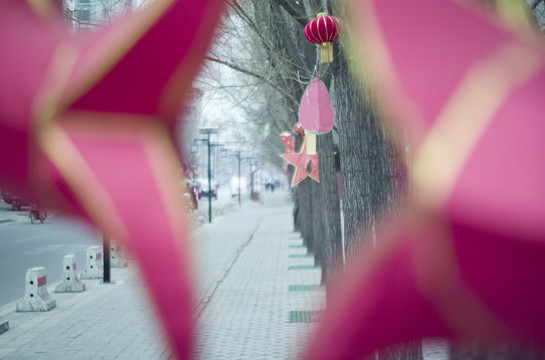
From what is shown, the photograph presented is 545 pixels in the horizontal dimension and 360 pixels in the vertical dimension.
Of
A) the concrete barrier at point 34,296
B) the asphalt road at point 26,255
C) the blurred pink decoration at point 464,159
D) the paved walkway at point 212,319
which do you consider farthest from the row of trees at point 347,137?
the concrete barrier at point 34,296

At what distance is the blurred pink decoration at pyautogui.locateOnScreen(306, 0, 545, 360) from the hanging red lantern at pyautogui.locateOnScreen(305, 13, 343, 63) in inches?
62.6

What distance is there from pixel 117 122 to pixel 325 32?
2.00 meters

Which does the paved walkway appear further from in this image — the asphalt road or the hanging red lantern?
the hanging red lantern

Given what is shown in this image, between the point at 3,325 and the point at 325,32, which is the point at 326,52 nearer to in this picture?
the point at 325,32

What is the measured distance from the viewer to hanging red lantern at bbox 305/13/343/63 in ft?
8.81

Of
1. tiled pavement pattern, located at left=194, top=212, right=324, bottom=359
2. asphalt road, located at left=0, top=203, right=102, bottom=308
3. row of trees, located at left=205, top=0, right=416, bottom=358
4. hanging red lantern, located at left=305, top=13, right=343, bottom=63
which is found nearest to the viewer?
row of trees, located at left=205, top=0, right=416, bottom=358

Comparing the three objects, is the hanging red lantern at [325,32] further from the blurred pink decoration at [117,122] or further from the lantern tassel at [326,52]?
the blurred pink decoration at [117,122]

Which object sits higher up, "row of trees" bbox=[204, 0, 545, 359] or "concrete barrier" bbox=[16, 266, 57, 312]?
"row of trees" bbox=[204, 0, 545, 359]

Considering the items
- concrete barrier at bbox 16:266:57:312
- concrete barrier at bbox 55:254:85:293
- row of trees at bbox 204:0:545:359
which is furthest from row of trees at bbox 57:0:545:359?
concrete barrier at bbox 55:254:85:293

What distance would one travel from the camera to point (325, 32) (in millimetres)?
2773

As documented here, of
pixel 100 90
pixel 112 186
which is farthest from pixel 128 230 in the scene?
pixel 100 90

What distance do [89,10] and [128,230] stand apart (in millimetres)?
367

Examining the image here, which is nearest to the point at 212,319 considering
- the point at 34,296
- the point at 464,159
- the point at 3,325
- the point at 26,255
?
the point at 3,325

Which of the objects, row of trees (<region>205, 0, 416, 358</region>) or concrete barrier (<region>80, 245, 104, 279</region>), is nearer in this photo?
row of trees (<region>205, 0, 416, 358</region>)
